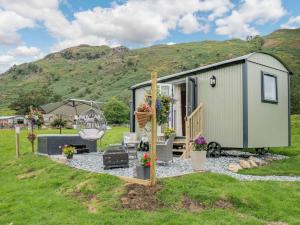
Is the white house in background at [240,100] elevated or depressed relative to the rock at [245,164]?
elevated

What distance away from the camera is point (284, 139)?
11.2m

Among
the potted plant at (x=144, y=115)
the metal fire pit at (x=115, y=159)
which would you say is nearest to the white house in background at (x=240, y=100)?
the metal fire pit at (x=115, y=159)

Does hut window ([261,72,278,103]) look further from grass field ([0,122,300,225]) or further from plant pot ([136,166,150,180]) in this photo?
plant pot ([136,166,150,180])

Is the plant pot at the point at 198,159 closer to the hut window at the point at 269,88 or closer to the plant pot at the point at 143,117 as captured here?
the plant pot at the point at 143,117

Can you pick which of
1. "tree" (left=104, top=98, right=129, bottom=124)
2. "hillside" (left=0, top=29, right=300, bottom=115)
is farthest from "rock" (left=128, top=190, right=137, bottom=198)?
"tree" (left=104, top=98, right=129, bottom=124)

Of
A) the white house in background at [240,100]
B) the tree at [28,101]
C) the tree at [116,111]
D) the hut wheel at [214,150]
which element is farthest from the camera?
the tree at [28,101]

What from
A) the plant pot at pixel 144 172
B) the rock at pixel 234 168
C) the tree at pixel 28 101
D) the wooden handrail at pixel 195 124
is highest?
the tree at pixel 28 101

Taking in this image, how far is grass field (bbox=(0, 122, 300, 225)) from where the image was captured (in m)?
4.72

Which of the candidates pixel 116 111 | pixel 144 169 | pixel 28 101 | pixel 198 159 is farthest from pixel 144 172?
pixel 28 101

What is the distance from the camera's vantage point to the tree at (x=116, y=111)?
48.2 m

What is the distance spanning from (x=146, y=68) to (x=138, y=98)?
53603 mm

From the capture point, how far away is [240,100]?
9336 mm

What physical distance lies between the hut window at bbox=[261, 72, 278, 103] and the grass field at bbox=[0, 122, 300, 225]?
13.2 ft

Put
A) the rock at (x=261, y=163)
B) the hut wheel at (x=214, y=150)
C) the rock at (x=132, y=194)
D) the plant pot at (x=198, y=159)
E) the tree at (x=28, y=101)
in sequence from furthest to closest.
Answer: the tree at (x=28, y=101)
the hut wheel at (x=214, y=150)
the rock at (x=261, y=163)
the plant pot at (x=198, y=159)
the rock at (x=132, y=194)
